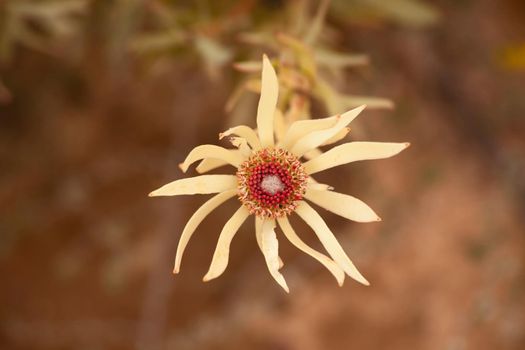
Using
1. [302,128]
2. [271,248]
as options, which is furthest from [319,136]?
[271,248]

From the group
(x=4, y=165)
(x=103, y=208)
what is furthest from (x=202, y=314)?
(x=4, y=165)

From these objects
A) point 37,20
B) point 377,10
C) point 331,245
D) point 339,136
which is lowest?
point 331,245

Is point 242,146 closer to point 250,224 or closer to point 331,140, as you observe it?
point 331,140

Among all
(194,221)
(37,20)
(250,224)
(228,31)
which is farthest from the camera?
(250,224)

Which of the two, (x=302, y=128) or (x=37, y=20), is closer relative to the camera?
(x=302, y=128)

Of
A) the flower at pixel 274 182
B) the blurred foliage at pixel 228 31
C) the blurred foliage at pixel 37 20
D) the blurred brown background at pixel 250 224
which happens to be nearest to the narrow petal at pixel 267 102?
the flower at pixel 274 182

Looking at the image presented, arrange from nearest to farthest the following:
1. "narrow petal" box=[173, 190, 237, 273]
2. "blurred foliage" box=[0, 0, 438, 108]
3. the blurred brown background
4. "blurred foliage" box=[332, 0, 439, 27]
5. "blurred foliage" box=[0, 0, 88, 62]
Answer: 1. "narrow petal" box=[173, 190, 237, 273]
2. "blurred foliage" box=[0, 0, 438, 108]
3. "blurred foliage" box=[0, 0, 88, 62]
4. "blurred foliage" box=[332, 0, 439, 27]
5. the blurred brown background

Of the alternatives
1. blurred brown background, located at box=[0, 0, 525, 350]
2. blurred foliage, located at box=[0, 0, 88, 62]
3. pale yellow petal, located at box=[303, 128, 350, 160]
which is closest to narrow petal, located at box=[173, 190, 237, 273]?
pale yellow petal, located at box=[303, 128, 350, 160]

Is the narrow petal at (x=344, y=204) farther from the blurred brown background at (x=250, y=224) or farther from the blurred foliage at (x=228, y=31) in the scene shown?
the blurred brown background at (x=250, y=224)

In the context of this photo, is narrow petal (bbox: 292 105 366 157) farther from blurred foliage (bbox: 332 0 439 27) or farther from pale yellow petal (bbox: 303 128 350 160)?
blurred foliage (bbox: 332 0 439 27)
